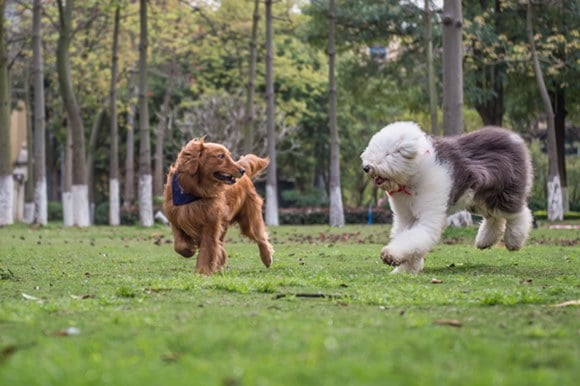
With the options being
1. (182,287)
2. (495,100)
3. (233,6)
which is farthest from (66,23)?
(182,287)

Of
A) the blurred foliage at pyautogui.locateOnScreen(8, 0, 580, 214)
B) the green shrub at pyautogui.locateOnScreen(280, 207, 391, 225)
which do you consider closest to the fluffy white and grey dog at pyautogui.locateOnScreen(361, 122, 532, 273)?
the blurred foliage at pyautogui.locateOnScreen(8, 0, 580, 214)

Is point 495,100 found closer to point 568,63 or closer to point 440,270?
point 568,63

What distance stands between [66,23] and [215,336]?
2584 centimetres

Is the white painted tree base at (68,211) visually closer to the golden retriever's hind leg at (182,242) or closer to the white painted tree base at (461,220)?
the white painted tree base at (461,220)

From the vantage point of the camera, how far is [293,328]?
5660 mm

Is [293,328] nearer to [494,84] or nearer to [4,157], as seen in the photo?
[4,157]

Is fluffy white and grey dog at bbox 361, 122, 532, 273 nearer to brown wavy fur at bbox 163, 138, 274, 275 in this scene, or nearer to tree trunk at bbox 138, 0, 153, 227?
brown wavy fur at bbox 163, 138, 274, 275

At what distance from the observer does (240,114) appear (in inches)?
1890

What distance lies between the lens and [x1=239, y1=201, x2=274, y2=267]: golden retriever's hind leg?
11.6 meters

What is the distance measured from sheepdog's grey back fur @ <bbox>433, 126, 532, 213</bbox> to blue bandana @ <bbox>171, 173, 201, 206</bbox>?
2.65 metres

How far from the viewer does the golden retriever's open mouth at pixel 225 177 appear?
10.4 meters

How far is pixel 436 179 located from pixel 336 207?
20524 millimetres

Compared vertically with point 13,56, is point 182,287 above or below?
below

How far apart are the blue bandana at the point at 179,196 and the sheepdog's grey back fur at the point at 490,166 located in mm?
2646
